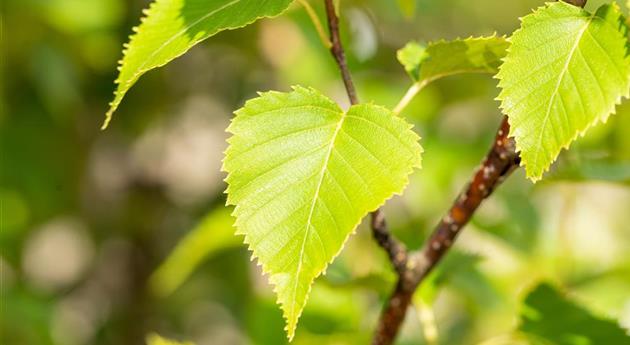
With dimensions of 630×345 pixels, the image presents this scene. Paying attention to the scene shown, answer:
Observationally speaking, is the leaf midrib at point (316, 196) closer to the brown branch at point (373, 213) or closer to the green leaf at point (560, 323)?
the brown branch at point (373, 213)

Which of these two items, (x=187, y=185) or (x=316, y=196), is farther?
(x=187, y=185)

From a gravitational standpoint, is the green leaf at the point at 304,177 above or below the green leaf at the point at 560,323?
above

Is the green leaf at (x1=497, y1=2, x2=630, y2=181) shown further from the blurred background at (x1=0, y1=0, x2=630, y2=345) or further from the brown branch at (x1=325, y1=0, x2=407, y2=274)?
the blurred background at (x1=0, y1=0, x2=630, y2=345)

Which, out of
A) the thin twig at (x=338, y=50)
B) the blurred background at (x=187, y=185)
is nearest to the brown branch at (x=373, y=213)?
the thin twig at (x=338, y=50)

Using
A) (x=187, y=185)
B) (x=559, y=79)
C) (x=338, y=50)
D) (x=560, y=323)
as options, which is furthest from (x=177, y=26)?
(x=187, y=185)

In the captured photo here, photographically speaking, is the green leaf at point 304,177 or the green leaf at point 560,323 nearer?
the green leaf at point 304,177

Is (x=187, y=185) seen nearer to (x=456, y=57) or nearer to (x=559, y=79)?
(x=456, y=57)
